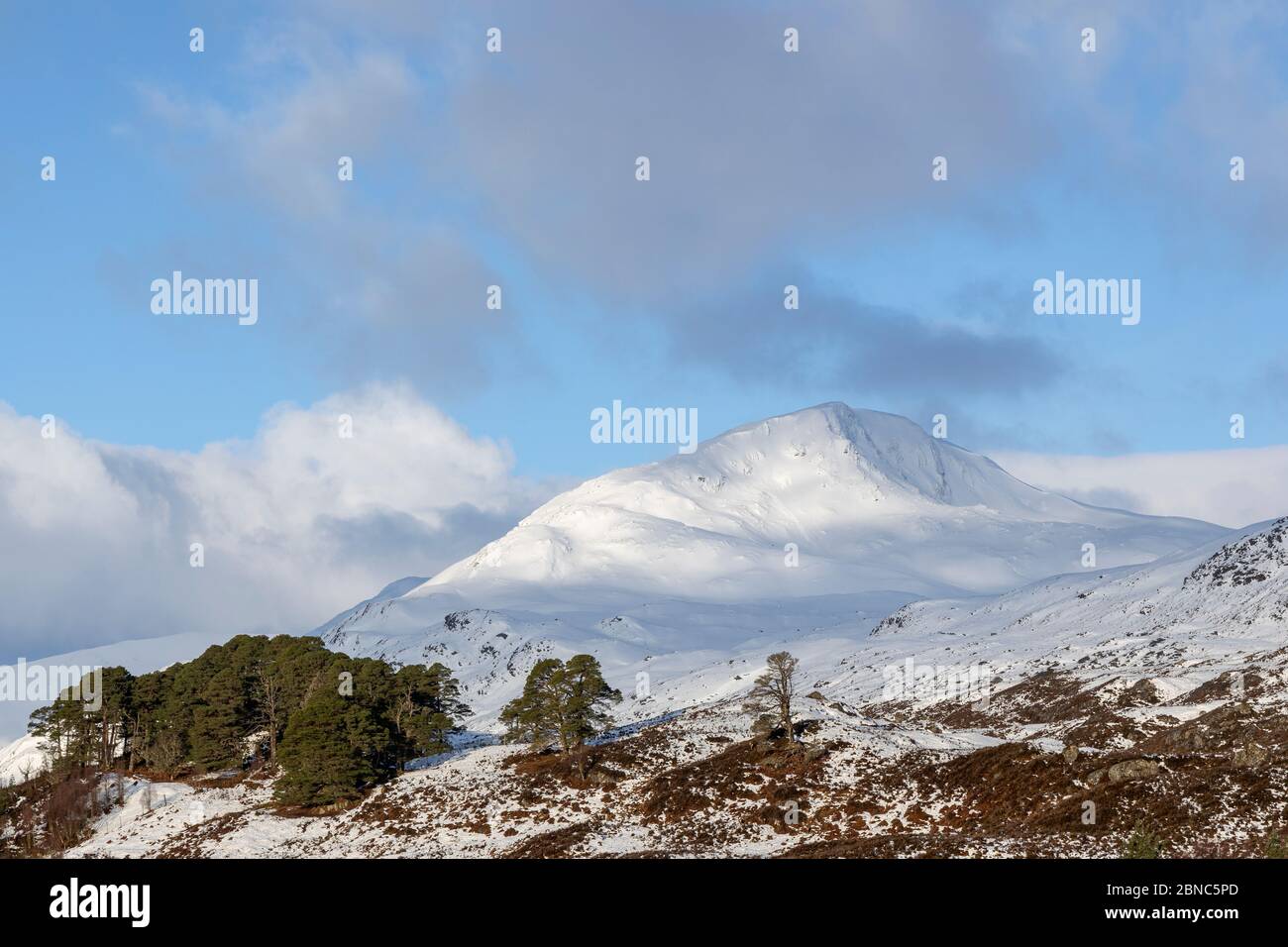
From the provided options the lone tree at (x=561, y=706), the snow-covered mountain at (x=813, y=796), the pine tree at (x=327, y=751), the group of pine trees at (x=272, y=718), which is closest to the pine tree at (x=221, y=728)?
the group of pine trees at (x=272, y=718)

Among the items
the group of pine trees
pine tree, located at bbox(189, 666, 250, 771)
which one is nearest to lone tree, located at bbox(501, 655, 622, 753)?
the group of pine trees

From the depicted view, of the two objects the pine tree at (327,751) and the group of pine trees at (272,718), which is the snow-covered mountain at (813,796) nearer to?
the pine tree at (327,751)

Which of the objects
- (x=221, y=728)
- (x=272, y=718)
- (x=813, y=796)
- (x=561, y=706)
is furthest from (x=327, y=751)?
(x=813, y=796)

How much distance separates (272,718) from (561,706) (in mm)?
29445

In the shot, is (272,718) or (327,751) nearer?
(327,751)

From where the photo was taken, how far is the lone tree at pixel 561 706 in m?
90.0

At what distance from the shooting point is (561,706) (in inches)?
3551

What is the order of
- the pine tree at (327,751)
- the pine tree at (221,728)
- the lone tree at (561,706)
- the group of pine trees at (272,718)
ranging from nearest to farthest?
the pine tree at (327,751), the group of pine trees at (272,718), the lone tree at (561,706), the pine tree at (221,728)

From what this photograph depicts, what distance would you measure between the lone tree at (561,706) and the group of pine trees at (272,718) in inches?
364

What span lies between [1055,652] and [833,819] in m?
139

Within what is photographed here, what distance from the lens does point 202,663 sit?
4461 inches

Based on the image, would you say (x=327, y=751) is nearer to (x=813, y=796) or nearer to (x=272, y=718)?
(x=272, y=718)
